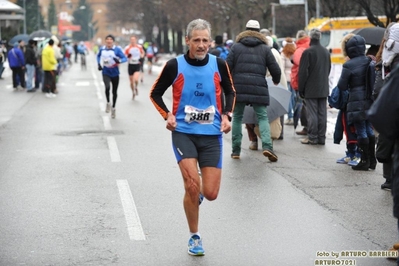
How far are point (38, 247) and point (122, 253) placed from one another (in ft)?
2.43

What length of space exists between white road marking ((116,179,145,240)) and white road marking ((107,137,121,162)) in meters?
2.02

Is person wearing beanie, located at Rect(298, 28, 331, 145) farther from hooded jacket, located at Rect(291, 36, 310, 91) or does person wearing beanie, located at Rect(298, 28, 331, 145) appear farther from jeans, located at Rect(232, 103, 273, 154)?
jeans, located at Rect(232, 103, 273, 154)

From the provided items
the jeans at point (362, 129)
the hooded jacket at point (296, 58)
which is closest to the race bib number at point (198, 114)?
the jeans at point (362, 129)

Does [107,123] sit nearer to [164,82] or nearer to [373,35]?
[373,35]

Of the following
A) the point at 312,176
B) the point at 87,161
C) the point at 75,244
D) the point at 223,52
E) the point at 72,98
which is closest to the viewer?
the point at 75,244

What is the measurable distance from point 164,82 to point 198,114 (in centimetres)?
39

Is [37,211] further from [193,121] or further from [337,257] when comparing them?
[337,257]

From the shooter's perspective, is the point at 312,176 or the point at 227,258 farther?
the point at 312,176

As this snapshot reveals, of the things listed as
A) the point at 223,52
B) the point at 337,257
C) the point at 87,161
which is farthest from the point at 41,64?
the point at 337,257

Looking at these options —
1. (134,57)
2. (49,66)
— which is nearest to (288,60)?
(134,57)

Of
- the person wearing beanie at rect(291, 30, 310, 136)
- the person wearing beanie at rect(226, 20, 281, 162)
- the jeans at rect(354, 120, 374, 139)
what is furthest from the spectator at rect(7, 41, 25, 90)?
the jeans at rect(354, 120, 374, 139)

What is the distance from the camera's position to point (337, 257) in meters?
6.71

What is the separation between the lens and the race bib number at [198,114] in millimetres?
6758

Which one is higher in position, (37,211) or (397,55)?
(397,55)
